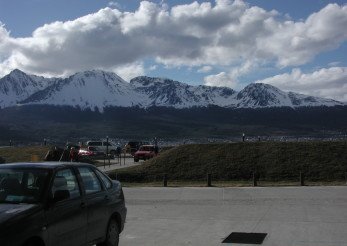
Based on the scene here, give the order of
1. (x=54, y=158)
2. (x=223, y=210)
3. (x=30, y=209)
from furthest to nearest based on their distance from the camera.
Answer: (x=54, y=158), (x=223, y=210), (x=30, y=209)

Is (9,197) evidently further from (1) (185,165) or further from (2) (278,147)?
(2) (278,147)

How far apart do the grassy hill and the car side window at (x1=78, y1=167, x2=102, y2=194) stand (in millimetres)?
20938

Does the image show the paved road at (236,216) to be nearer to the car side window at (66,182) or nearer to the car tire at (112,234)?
the car tire at (112,234)

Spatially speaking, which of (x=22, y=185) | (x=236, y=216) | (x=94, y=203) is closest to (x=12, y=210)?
(x=22, y=185)

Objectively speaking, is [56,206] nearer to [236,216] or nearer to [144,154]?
[236,216]

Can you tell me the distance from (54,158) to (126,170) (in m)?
6.63

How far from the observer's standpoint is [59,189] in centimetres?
830

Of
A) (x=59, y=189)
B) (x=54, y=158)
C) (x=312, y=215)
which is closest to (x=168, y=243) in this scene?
(x=59, y=189)

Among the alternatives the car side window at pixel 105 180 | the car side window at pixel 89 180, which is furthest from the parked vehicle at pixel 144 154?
the car side window at pixel 89 180

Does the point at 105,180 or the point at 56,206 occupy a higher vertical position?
the point at 105,180

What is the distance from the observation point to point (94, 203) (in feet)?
29.9

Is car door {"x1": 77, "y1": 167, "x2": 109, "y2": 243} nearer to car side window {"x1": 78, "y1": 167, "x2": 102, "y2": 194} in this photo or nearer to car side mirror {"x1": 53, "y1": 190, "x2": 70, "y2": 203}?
car side window {"x1": 78, "y1": 167, "x2": 102, "y2": 194}

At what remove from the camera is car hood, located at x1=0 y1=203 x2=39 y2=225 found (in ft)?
23.2

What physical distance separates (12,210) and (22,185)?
0.91m
